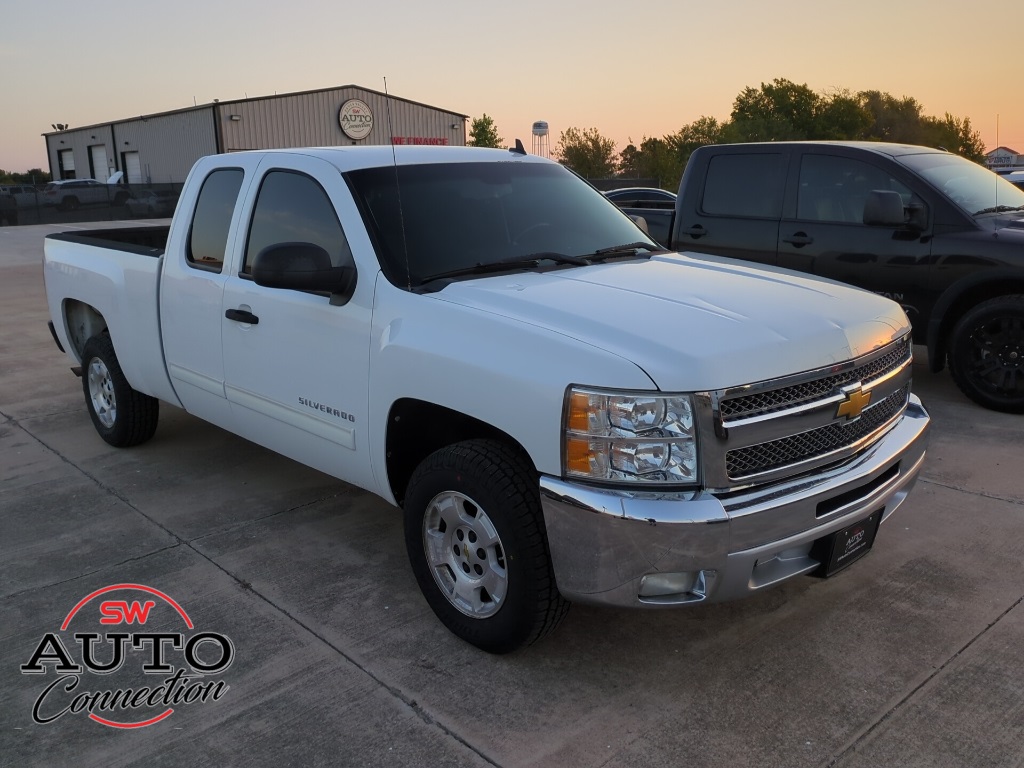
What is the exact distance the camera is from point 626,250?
431 centimetres

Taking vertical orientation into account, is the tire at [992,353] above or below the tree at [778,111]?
below

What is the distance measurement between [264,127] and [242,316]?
40.8m

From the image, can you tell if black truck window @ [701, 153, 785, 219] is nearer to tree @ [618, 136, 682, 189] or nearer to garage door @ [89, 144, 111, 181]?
tree @ [618, 136, 682, 189]

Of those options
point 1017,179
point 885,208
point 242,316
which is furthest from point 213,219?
point 1017,179

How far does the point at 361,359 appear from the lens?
3686 millimetres

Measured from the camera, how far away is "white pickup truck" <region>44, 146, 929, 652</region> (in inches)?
112

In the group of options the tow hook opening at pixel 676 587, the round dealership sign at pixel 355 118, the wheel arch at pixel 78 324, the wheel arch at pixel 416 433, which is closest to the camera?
the tow hook opening at pixel 676 587

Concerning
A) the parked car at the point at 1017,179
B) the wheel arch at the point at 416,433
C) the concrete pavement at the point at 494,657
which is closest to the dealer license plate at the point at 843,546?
the concrete pavement at the point at 494,657

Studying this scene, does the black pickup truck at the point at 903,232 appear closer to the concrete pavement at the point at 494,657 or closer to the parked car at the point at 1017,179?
the concrete pavement at the point at 494,657

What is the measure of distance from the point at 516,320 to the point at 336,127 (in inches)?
1722

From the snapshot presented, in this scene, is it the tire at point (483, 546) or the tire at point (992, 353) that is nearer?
the tire at point (483, 546)

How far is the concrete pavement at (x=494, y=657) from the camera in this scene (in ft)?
9.51

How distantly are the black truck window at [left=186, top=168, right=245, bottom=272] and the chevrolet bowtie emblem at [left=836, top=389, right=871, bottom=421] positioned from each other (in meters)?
3.07

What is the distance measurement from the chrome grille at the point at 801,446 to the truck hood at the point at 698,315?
0.76ft
